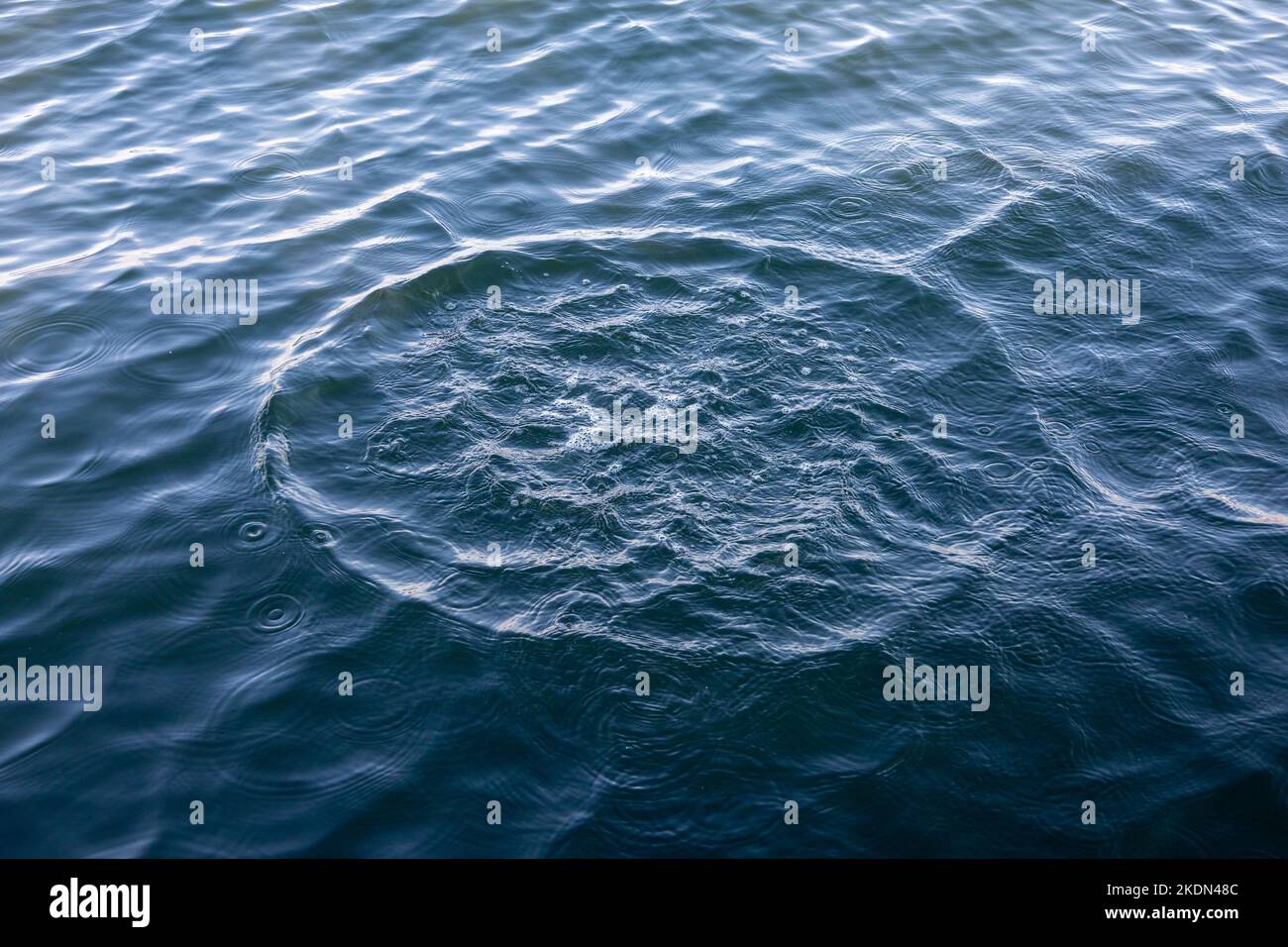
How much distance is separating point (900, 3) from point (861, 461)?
31.7 ft

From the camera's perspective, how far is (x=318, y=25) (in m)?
15.2

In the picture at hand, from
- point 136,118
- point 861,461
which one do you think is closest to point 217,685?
point 861,461

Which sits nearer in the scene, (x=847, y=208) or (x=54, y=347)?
(x=54, y=347)
